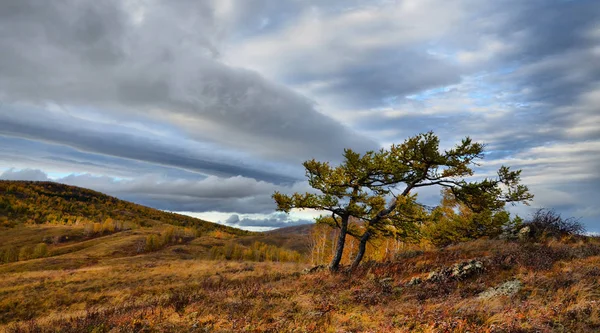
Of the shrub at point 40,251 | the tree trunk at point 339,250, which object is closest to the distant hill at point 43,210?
the shrub at point 40,251

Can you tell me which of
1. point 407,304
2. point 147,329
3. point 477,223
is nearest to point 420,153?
point 477,223

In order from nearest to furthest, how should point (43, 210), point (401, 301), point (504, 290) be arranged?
point (504, 290)
point (401, 301)
point (43, 210)

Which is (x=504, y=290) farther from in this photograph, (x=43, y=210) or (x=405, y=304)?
(x=43, y=210)

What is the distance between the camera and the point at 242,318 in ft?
33.0

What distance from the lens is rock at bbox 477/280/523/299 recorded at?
1071 cm

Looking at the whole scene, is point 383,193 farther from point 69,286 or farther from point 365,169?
point 69,286

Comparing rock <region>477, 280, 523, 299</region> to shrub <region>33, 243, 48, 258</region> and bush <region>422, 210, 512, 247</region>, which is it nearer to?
bush <region>422, 210, 512, 247</region>

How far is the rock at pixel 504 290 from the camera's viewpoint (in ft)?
35.1

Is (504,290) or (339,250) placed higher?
(504,290)

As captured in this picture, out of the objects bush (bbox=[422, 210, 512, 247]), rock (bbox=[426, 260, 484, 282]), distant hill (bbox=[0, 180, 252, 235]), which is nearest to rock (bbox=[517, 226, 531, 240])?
bush (bbox=[422, 210, 512, 247])

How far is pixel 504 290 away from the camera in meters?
11.1

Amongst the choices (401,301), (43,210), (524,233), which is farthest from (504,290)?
(43,210)

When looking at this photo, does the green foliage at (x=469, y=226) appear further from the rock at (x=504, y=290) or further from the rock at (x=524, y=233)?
the rock at (x=504, y=290)

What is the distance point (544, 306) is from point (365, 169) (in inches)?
531
